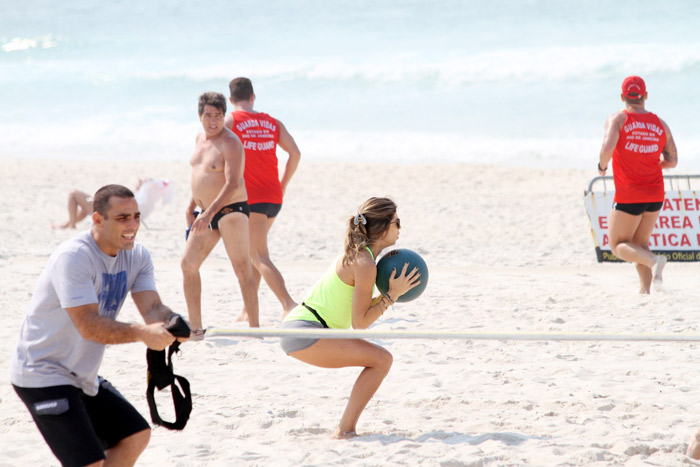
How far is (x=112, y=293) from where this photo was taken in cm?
340

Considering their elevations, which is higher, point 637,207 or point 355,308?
point 637,207

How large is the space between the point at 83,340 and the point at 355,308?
141cm

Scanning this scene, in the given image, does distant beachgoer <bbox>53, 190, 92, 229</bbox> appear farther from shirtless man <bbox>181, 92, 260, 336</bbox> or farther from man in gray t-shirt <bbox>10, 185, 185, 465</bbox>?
man in gray t-shirt <bbox>10, 185, 185, 465</bbox>

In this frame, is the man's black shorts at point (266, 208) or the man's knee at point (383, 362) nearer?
the man's knee at point (383, 362)

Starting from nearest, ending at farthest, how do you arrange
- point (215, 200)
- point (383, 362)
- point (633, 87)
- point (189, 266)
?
point (383, 362)
point (215, 200)
point (189, 266)
point (633, 87)

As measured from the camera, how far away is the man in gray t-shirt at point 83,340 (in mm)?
3150

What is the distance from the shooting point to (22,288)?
27.2 feet

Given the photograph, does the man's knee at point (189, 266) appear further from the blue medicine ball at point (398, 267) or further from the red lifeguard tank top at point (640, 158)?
the red lifeguard tank top at point (640, 158)

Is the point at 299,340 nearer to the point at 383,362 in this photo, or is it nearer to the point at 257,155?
the point at 383,362

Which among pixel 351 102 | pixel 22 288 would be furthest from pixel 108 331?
pixel 351 102

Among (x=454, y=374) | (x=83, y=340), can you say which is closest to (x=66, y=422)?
(x=83, y=340)

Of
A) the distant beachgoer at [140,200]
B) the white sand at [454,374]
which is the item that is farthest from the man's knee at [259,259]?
the distant beachgoer at [140,200]

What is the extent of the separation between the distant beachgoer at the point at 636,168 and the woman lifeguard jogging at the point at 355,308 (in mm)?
3886

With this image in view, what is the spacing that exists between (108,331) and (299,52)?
36953mm
